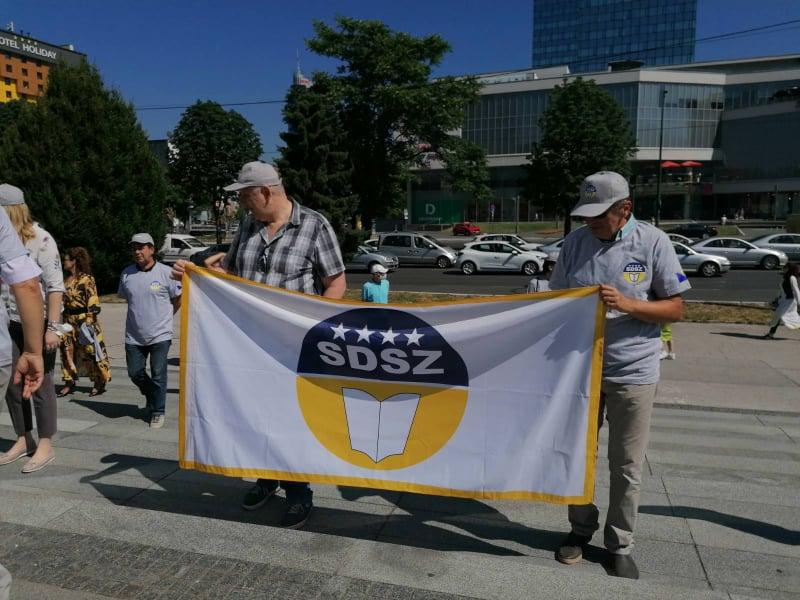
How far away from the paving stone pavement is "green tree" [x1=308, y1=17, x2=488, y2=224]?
35.5m

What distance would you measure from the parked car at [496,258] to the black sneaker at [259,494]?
23.9 meters

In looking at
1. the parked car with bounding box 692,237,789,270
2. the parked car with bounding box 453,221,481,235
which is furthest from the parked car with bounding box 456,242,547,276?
the parked car with bounding box 453,221,481,235

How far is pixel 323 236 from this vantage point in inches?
145

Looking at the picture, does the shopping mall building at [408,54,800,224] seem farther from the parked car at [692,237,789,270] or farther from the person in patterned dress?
the person in patterned dress

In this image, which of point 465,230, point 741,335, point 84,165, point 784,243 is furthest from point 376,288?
point 465,230

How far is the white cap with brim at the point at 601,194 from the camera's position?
3.05 meters

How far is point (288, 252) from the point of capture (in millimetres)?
3637

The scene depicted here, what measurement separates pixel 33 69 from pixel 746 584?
11048 cm

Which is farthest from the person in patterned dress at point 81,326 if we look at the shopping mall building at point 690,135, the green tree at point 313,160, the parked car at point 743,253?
the shopping mall building at point 690,135

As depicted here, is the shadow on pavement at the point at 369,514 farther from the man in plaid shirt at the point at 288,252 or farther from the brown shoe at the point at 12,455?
the brown shoe at the point at 12,455

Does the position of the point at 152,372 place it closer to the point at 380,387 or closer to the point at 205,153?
the point at 380,387

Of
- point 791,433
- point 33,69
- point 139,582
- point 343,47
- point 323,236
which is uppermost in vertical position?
point 33,69

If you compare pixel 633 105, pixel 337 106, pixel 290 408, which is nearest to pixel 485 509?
pixel 290 408

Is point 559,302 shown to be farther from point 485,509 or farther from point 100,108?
point 100,108
